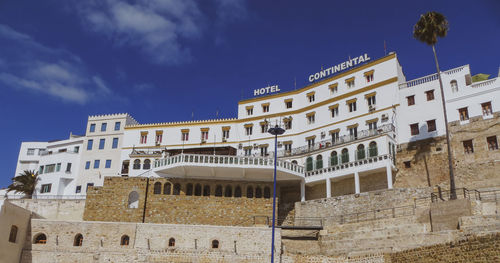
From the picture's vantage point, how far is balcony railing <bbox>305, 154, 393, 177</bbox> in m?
37.7

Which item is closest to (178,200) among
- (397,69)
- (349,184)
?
(349,184)

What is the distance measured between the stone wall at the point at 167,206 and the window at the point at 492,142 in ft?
61.3

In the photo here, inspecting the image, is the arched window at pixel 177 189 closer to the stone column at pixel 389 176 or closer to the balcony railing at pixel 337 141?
→ the balcony railing at pixel 337 141

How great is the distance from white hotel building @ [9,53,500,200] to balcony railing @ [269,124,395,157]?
100 mm

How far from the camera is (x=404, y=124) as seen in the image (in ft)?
131

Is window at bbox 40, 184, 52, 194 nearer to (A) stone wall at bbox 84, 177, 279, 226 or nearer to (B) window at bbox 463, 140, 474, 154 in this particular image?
(A) stone wall at bbox 84, 177, 279, 226

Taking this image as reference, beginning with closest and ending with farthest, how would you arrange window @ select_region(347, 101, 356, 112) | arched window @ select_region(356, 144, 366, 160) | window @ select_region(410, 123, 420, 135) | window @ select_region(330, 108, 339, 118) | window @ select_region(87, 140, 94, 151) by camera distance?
window @ select_region(410, 123, 420, 135), arched window @ select_region(356, 144, 366, 160), window @ select_region(347, 101, 356, 112), window @ select_region(330, 108, 339, 118), window @ select_region(87, 140, 94, 151)

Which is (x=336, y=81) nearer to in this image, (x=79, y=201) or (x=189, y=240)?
(x=189, y=240)

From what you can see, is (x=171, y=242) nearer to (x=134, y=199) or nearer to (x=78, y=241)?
(x=78, y=241)

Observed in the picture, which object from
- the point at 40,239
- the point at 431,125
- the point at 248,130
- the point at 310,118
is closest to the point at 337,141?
the point at 310,118

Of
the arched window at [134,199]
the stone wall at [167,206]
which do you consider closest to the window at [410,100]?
the stone wall at [167,206]

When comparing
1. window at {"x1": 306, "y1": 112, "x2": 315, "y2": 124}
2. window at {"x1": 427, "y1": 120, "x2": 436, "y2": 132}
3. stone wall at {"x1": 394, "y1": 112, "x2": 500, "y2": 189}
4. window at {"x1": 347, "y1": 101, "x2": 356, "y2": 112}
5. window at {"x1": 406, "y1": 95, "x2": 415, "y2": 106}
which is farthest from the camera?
window at {"x1": 306, "y1": 112, "x2": 315, "y2": 124}

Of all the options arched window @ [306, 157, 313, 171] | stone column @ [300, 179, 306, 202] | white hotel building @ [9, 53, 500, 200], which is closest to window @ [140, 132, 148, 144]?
white hotel building @ [9, 53, 500, 200]

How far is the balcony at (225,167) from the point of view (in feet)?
131
